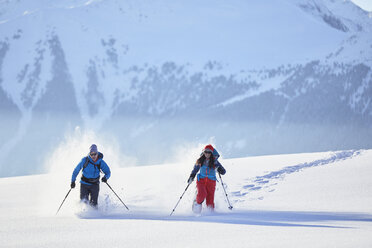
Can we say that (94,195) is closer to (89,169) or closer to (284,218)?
(89,169)

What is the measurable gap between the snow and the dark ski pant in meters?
0.24

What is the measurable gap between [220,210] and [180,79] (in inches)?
4787

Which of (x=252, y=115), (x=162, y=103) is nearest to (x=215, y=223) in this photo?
(x=252, y=115)

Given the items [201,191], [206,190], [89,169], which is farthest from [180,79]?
[201,191]

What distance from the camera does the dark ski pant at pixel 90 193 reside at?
32.7 ft

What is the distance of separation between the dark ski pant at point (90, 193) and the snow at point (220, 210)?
243 mm

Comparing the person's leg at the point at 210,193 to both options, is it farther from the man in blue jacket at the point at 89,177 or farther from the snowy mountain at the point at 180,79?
the snowy mountain at the point at 180,79

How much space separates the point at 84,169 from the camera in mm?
10039

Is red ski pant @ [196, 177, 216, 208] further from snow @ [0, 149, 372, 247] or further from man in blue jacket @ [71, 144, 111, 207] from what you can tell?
man in blue jacket @ [71, 144, 111, 207]

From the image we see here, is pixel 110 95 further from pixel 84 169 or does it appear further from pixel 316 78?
pixel 84 169

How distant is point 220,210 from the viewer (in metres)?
9.71

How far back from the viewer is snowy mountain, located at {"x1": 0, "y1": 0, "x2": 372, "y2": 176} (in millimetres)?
104375

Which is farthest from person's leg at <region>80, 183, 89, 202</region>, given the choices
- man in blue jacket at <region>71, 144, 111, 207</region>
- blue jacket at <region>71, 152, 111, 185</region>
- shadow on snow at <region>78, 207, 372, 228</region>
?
shadow on snow at <region>78, 207, 372, 228</region>

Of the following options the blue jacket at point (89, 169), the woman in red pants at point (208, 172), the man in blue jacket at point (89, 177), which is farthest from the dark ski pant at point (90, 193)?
the woman in red pants at point (208, 172)
